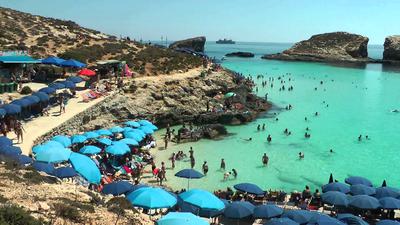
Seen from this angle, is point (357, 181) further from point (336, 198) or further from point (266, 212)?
point (266, 212)

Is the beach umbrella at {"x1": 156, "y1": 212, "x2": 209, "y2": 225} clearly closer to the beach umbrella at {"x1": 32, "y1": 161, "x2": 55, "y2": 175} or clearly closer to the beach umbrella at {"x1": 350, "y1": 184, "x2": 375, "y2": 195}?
the beach umbrella at {"x1": 32, "y1": 161, "x2": 55, "y2": 175}

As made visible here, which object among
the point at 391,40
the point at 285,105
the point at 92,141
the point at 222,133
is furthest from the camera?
the point at 391,40

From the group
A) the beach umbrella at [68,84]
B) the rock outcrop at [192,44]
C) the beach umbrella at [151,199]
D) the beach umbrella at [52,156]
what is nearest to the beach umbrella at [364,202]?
the beach umbrella at [151,199]

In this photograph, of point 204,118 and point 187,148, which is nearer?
point 187,148

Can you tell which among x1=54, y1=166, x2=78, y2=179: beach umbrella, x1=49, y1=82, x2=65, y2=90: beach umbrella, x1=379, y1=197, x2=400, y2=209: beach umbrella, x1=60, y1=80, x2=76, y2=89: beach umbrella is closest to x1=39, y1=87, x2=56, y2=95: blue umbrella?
x1=49, y1=82, x2=65, y2=90: beach umbrella

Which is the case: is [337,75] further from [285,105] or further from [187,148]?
[187,148]

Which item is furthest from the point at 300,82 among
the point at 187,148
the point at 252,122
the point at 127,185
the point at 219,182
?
the point at 127,185

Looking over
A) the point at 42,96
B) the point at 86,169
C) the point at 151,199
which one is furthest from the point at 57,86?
the point at 151,199

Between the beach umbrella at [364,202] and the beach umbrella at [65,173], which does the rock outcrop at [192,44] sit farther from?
the beach umbrella at [364,202]
